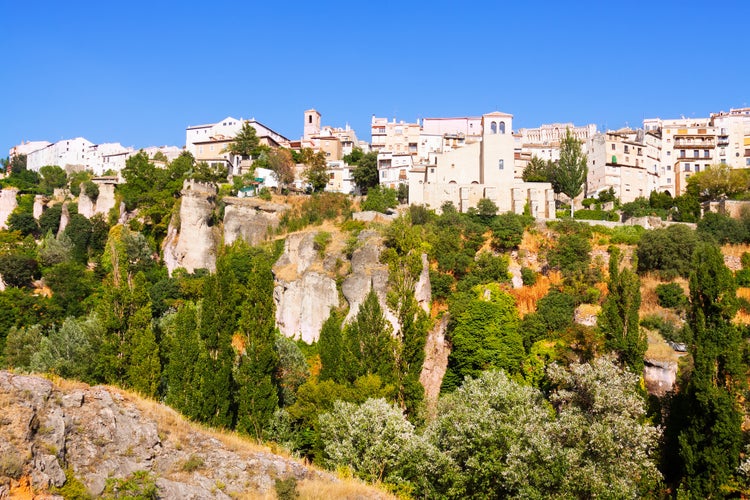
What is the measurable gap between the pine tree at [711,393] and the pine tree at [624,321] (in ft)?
6.95

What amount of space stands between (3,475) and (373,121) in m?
74.3

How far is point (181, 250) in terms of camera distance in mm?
43156

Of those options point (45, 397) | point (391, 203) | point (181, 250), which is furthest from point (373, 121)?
point (45, 397)

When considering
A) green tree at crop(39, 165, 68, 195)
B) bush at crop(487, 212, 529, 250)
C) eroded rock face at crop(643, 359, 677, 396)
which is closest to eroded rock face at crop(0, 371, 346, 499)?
eroded rock face at crop(643, 359, 677, 396)

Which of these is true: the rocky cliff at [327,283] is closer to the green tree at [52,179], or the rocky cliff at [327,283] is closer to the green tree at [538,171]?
the green tree at [538,171]

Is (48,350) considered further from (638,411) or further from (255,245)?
(638,411)

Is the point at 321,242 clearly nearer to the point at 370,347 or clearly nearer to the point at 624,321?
the point at 370,347

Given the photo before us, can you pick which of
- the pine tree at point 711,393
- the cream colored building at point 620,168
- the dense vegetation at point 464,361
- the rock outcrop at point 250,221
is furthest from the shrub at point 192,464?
the cream colored building at point 620,168

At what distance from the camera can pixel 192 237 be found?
43.2 metres

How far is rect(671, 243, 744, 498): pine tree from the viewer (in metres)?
20.6

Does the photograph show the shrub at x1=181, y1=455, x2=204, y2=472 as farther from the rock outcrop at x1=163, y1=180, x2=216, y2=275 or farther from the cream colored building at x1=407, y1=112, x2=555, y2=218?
the cream colored building at x1=407, y1=112, x2=555, y2=218

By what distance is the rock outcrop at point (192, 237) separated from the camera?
4291 cm

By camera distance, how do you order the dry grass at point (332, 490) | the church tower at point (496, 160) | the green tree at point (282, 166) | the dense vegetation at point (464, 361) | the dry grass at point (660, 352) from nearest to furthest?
the dry grass at point (332, 490), the dense vegetation at point (464, 361), the dry grass at point (660, 352), the church tower at point (496, 160), the green tree at point (282, 166)

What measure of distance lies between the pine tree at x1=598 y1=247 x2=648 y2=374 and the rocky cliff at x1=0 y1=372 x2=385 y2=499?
12582 millimetres
